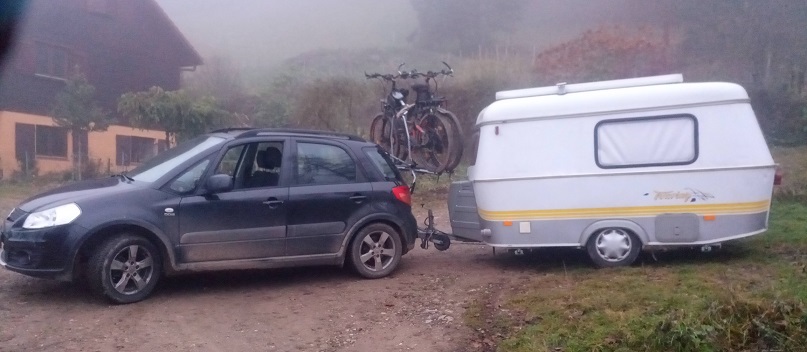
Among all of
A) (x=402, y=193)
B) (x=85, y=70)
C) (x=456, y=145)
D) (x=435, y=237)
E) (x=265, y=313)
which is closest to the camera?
(x=265, y=313)

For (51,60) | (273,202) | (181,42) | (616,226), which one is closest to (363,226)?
(273,202)

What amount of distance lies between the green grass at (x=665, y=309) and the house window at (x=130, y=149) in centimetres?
1589

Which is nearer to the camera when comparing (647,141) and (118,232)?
(118,232)

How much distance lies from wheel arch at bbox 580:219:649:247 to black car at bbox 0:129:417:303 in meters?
1.95

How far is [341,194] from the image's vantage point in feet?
27.4

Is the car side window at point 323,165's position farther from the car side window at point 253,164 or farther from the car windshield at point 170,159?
the car windshield at point 170,159

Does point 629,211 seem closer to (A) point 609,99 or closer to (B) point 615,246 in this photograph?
(B) point 615,246

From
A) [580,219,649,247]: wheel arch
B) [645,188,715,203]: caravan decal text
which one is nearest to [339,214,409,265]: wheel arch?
[580,219,649,247]: wheel arch

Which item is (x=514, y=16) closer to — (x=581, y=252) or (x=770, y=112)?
(x=770, y=112)

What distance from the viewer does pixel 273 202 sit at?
798 cm

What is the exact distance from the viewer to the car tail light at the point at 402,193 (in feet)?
28.5

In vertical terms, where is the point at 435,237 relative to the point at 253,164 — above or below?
below

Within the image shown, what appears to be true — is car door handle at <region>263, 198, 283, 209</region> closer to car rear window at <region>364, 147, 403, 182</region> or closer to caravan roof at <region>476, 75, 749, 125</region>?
car rear window at <region>364, 147, 403, 182</region>

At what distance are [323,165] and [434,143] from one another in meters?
2.41
